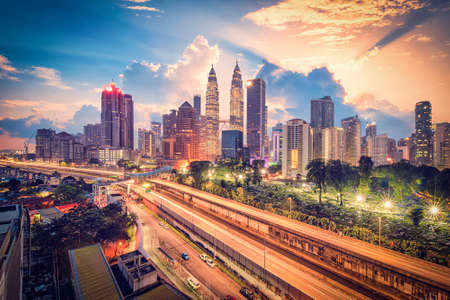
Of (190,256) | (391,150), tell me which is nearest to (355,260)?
(190,256)

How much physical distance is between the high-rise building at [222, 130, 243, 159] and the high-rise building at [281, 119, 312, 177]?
227ft

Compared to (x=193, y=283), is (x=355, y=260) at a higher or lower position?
higher

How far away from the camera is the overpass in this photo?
16578 mm

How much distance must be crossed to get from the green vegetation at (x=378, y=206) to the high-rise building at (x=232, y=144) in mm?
90214

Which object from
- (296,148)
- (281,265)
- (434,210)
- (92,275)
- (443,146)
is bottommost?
(92,275)

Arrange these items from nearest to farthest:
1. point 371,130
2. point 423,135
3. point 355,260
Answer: point 355,260 → point 423,135 → point 371,130

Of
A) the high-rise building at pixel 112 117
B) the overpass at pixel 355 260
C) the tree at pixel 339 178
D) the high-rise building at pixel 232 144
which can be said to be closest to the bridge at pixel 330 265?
the overpass at pixel 355 260

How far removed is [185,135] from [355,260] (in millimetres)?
136866

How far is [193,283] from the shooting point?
22.1 metres

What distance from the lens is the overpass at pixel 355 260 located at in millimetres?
16578

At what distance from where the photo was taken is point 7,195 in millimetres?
48656

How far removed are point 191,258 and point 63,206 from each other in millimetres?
36673

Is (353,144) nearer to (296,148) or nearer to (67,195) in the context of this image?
(296,148)

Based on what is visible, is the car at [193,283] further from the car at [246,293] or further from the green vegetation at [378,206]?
the green vegetation at [378,206]
